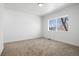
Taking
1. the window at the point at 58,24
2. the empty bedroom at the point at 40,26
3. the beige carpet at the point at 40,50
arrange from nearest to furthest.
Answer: the beige carpet at the point at 40,50 → the empty bedroom at the point at 40,26 → the window at the point at 58,24

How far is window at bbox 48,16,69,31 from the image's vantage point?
538 cm

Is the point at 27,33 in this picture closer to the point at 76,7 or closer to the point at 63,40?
the point at 63,40

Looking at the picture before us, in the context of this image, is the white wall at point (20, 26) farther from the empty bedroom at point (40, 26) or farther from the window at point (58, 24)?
the window at point (58, 24)

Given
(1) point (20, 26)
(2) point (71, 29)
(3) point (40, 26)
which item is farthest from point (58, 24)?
(1) point (20, 26)

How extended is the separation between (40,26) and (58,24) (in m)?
2.19

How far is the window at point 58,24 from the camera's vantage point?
5384 millimetres

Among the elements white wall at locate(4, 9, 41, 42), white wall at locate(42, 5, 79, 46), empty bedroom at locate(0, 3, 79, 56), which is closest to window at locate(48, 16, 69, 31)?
empty bedroom at locate(0, 3, 79, 56)

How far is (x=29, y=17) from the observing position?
6902mm

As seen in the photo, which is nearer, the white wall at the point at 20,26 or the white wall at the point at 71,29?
the white wall at the point at 71,29

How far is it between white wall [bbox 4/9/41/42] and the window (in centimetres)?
130

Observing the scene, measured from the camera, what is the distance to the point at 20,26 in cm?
621

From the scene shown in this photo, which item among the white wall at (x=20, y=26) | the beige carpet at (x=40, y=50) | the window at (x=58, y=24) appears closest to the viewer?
the beige carpet at (x=40, y=50)

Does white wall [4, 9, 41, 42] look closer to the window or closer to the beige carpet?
the window

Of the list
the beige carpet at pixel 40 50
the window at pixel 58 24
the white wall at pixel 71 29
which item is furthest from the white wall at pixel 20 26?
the white wall at pixel 71 29
